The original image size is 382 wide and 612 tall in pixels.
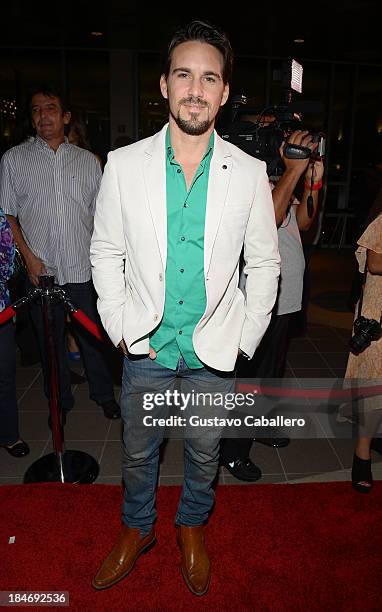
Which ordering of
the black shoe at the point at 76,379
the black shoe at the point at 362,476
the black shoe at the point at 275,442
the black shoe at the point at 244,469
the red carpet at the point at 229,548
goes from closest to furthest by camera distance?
the red carpet at the point at 229,548 < the black shoe at the point at 362,476 < the black shoe at the point at 244,469 < the black shoe at the point at 275,442 < the black shoe at the point at 76,379

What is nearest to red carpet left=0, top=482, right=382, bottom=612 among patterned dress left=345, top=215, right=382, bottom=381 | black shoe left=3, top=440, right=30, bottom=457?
black shoe left=3, top=440, right=30, bottom=457

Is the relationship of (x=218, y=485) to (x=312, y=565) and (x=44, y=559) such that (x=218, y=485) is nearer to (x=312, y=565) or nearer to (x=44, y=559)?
(x=312, y=565)

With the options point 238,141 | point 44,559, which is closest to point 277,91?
point 238,141

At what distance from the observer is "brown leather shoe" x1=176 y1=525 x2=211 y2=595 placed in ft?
6.41

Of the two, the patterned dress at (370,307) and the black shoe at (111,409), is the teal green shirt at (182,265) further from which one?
the black shoe at (111,409)

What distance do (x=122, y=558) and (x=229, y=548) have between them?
1.63 ft

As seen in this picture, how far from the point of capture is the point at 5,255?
2502mm

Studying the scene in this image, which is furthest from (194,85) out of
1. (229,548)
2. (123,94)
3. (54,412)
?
(123,94)

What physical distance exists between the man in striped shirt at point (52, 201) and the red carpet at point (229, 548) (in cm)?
82

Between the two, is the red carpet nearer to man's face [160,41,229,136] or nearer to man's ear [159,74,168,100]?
man's face [160,41,229,136]

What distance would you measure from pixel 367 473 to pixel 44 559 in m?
1.65

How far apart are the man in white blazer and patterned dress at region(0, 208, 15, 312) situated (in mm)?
796

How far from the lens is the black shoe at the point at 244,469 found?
2701 mm

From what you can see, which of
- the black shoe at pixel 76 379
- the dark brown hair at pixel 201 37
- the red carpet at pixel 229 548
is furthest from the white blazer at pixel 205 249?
the black shoe at pixel 76 379
